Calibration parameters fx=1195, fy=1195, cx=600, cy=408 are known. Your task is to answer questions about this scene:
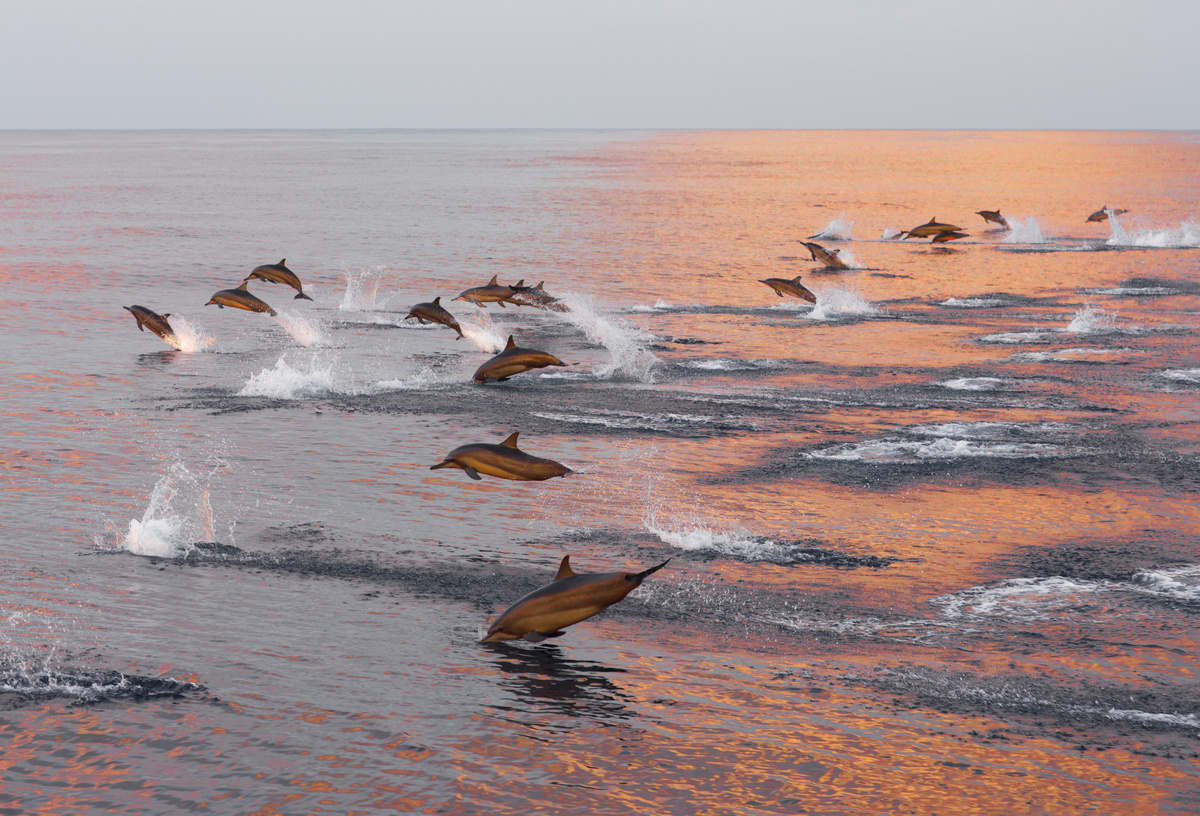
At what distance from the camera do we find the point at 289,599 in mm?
10875

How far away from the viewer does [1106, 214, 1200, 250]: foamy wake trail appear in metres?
51.3

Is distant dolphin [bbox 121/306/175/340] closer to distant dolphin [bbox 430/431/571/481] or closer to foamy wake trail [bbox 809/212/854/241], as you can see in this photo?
distant dolphin [bbox 430/431/571/481]

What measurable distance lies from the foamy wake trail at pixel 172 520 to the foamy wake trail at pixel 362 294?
1782 cm

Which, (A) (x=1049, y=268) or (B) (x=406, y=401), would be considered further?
(A) (x=1049, y=268)

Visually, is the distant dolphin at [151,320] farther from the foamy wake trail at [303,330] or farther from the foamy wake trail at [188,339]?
the foamy wake trail at [303,330]

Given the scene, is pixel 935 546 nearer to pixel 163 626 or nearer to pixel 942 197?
pixel 163 626

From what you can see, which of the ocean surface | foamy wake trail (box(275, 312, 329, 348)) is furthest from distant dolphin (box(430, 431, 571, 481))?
foamy wake trail (box(275, 312, 329, 348))

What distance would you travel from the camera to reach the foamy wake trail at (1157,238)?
5131 centimetres

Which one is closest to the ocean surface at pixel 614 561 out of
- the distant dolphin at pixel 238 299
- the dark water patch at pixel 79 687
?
the dark water patch at pixel 79 687

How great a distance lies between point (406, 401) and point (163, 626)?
33.1 ft

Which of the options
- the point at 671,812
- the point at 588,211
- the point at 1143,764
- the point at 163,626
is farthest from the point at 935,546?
the point at 588,211

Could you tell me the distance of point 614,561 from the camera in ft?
39.2

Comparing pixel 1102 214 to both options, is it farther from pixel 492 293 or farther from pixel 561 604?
pixel 561 604

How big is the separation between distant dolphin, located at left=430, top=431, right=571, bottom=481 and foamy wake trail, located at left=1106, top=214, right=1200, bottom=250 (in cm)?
4554
